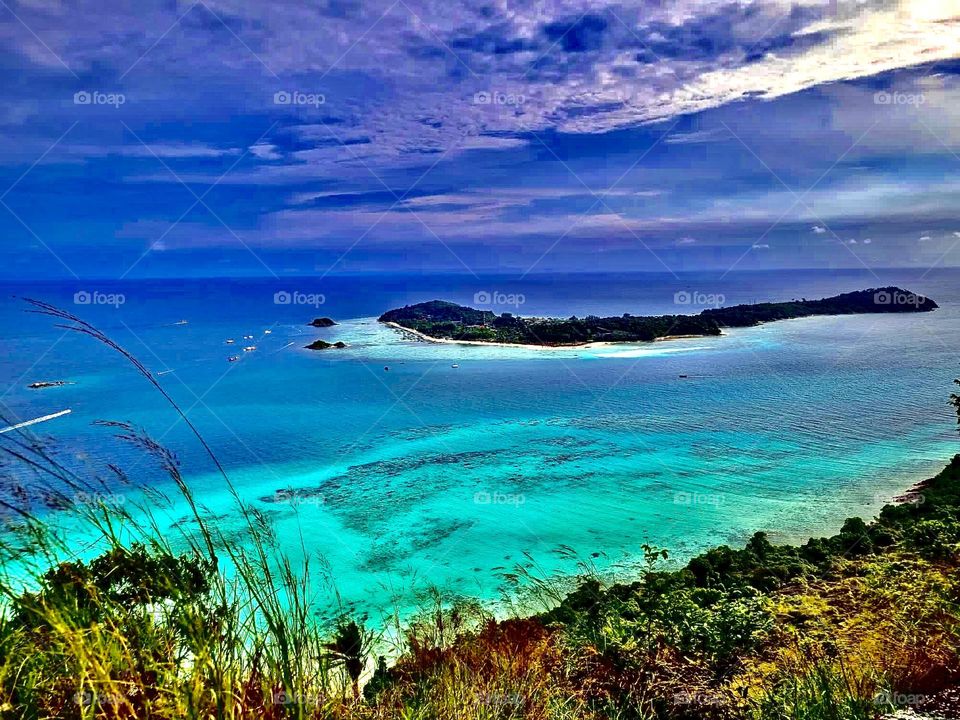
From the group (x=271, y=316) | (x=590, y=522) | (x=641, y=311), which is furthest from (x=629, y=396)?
(x=271, y=316)

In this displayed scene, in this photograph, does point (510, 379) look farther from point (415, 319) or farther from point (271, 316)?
point (271, 316)

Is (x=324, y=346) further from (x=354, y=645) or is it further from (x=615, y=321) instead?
(x=354, y=645)

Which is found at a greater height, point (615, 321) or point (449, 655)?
point (615, 321)

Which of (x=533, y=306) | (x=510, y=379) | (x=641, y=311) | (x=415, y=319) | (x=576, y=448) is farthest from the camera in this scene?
(x=533, y=306)

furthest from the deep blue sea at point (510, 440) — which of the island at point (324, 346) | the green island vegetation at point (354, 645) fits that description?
the island at point (324, 346)

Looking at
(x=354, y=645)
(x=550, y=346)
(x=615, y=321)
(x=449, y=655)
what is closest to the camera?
(x=449, y=655)

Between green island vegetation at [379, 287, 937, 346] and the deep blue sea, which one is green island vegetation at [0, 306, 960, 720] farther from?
green island vegetation at [379, 287, 937, 346]

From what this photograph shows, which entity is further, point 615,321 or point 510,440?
point 615,321

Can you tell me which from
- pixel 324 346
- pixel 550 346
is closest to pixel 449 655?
pixel 550 346
